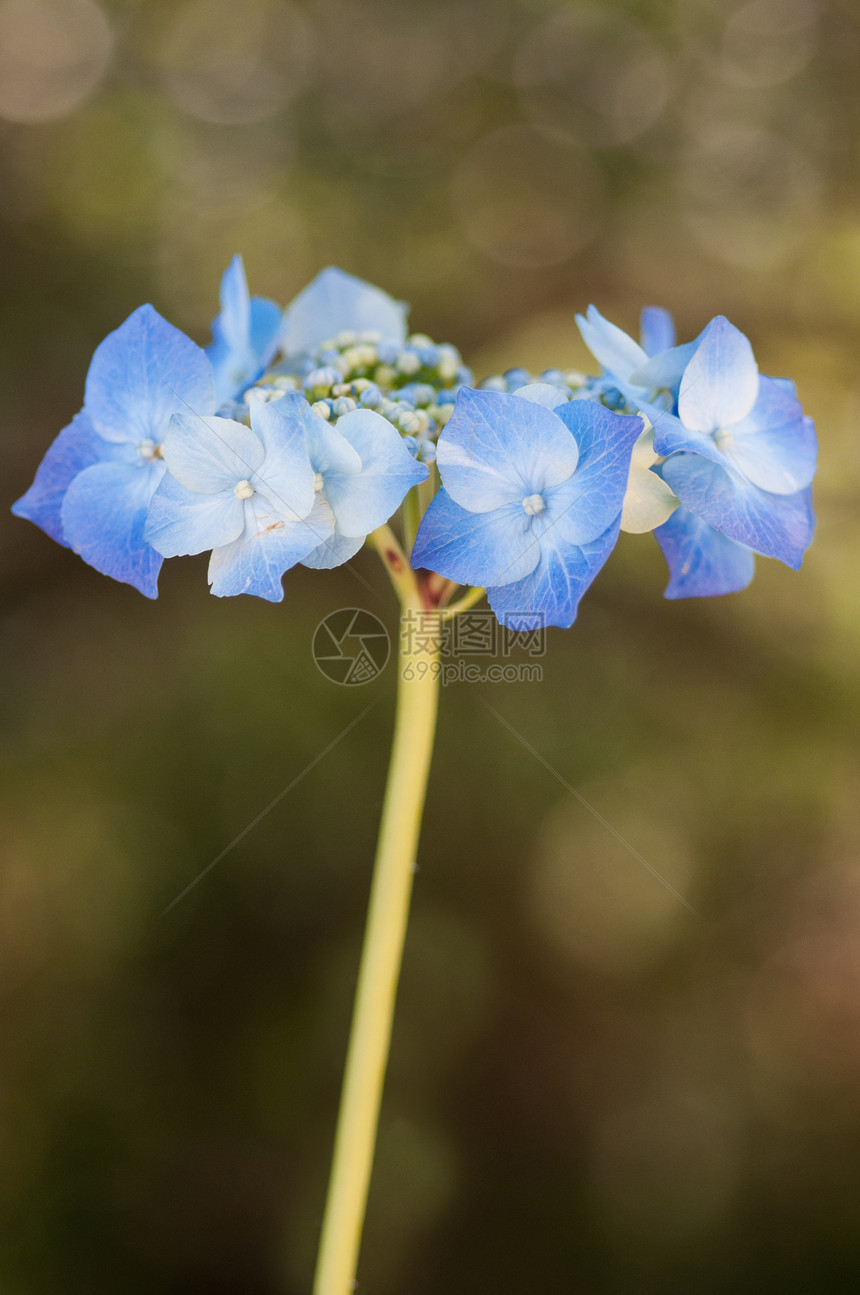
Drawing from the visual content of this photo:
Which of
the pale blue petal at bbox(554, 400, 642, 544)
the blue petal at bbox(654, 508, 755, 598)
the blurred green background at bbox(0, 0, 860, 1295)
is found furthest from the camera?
the blurred green background at bbox(0, 0, 860, 1295)

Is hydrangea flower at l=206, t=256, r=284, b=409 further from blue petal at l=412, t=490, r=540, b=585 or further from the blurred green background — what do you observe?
the blurred green background

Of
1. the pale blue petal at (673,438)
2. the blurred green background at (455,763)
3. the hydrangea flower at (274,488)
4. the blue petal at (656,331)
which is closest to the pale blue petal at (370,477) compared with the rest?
the hydrangea flower at (274,488)

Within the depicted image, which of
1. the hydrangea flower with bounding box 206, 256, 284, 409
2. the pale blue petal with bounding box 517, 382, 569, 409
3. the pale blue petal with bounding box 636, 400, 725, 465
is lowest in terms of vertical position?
the pale blue petal with bounding box 636, 400, 725, 465

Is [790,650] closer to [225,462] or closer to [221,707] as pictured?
[221,707]

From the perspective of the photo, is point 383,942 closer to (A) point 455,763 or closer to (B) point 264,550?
(B) point 264,550

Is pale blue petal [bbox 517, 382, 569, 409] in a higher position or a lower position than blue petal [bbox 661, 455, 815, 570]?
higher

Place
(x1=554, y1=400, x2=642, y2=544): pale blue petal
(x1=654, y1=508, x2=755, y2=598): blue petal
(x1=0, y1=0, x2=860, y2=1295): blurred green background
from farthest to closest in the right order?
(x1=0, y1=0, x2=860, y2=1295): blurred green background < (x1=654, y1=508, x2=755, y2=598): blue petal < (x1=554, y1=400, x2=642, y2=544): pale blue petal

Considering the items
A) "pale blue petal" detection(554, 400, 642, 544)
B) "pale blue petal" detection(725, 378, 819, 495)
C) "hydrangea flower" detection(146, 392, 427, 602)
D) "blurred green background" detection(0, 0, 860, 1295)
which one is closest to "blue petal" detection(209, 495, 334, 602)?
"hydrangea flower" detection(146, 392, 427, 602)
